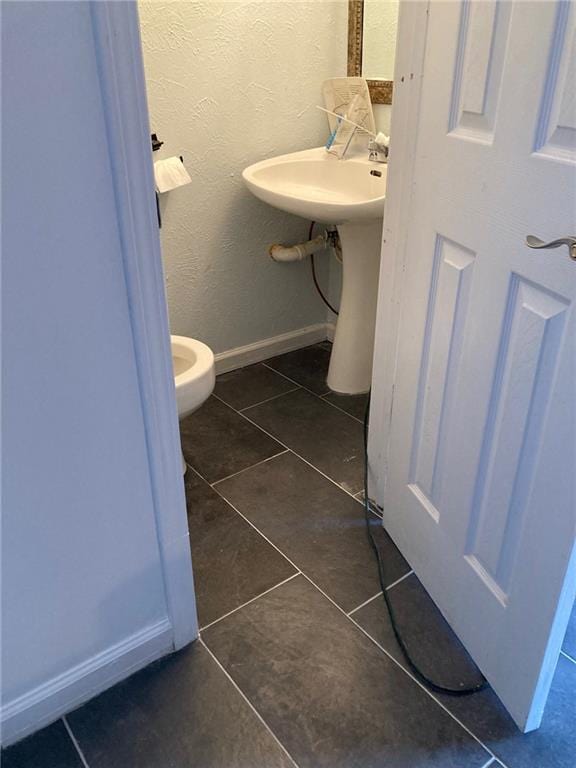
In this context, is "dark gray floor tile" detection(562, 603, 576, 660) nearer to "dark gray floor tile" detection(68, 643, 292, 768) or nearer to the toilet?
"dark gray floor tile" detection(68, 643, 292, 768)

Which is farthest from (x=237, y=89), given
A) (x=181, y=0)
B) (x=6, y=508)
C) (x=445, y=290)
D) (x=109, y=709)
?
(x=109, y=709)

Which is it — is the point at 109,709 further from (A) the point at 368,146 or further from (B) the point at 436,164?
(A) the point at 368,146

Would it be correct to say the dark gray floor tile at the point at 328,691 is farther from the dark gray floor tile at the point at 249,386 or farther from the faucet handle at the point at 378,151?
the faucet handle at the point at 378,151

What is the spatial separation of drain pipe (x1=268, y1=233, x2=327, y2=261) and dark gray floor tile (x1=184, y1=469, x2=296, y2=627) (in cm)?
104

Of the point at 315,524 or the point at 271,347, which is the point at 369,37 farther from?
the point at 315,524

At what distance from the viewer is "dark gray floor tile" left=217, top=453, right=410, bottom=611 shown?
1570 millimetres

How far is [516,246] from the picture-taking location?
40.1 inches

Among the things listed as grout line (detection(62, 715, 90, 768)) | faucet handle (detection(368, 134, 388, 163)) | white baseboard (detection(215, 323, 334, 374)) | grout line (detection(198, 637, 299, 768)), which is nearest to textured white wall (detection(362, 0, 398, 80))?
faucet handle (detection(368, 134, 388, 163))

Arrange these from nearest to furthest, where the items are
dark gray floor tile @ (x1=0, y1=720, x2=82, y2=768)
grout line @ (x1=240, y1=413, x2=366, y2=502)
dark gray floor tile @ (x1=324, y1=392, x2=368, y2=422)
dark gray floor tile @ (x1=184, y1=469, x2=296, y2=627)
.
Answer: dark gray floor tile @ (x1=0, y1=720, x2=82, y2=768)
dark gray floor tile @ (x1=184, y1=469, x2=296, y2=627)
grout line @ (x1=240, y1=413, x2=366, y2=502)
dark gray floor tile @ (x1=324, y1=392, x2=368, y2=422)

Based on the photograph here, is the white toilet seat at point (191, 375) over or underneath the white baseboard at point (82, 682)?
over

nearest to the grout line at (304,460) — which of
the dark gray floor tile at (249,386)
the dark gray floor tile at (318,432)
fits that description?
the dark gray floor tile at (318,432)

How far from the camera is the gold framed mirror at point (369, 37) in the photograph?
2088mm

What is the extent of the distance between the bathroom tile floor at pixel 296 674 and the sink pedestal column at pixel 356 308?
1.70 ft

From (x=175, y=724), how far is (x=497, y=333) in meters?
0.98
